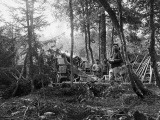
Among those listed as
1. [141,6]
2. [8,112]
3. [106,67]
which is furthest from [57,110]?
[106,67]

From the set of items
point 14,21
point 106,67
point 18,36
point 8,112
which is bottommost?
point 8,112

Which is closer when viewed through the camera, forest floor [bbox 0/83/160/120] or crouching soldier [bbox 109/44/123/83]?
forest floor [bbox 0/83/160/120]

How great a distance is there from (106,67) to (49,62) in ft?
28.5

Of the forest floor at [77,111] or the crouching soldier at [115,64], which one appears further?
the crouching soldier at [115,64]

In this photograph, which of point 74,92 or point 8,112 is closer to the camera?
point 8,112

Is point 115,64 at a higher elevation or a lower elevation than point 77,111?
higher

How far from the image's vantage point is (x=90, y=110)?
6.28 meters

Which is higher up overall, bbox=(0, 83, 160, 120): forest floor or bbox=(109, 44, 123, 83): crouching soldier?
bbox=(109, 44, 123, 83): crouching soldier

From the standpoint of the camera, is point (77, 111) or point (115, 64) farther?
point (115, 64)

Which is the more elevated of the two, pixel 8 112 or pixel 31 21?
pixel 31 21

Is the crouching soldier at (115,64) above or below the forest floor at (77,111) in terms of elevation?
above

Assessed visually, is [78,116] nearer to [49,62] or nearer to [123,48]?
[123,48]

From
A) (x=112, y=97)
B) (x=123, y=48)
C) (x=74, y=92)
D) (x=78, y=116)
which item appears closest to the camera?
(x=78, y=116)

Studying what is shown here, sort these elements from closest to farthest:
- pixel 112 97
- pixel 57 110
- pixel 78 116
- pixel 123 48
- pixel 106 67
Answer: pixel 78 116 < pixel 57 110 < pixel 123 48 < pixel 112 97 < pixel 106 67
